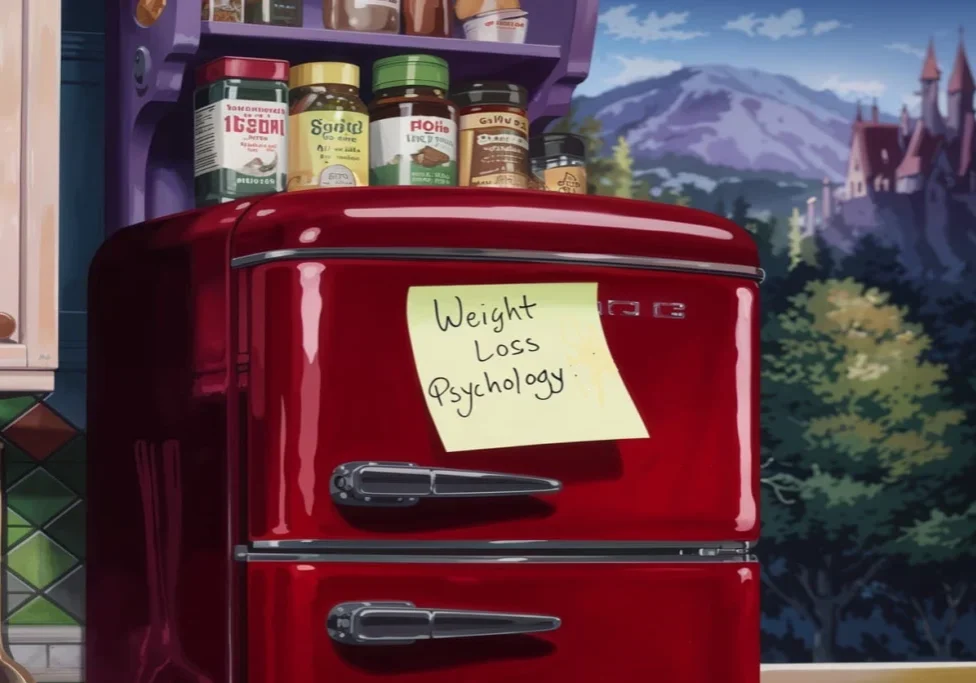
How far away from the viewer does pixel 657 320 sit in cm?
112

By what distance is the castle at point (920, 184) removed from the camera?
221cm

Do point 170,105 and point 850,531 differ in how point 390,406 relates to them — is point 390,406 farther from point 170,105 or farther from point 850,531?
point 850,531

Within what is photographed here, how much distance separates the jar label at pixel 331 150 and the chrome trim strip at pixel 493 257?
8.9 inches

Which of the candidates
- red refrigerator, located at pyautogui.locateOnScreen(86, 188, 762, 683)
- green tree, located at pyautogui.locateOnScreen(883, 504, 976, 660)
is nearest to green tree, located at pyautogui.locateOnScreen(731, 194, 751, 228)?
green tree, located at pyautogui.locateOnScreen(883, 504, 976, 660)

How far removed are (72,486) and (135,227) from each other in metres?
0.40

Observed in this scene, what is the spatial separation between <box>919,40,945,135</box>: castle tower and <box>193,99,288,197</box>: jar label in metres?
1.42

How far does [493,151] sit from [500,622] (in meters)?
0.54

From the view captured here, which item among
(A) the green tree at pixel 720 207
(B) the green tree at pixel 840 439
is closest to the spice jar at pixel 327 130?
(A) the green tree at pixel 720 207

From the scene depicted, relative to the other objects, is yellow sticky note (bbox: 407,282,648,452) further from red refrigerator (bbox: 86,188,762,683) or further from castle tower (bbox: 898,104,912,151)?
castle tower (bbox: 898,104,912,151)

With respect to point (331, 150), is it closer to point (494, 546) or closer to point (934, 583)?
point (494, 546)

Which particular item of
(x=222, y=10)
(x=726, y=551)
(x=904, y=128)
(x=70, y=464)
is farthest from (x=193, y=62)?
(x=904, y=128)

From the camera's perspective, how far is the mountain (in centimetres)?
213

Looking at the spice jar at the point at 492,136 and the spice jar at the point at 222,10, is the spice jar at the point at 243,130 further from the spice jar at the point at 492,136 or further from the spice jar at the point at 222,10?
the spice jar at the point at 492,136

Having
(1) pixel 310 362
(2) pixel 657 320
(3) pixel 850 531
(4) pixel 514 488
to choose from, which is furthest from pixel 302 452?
(3) pixel 850 531
